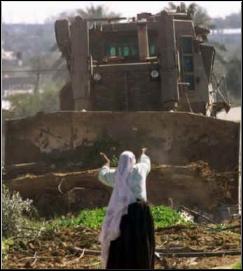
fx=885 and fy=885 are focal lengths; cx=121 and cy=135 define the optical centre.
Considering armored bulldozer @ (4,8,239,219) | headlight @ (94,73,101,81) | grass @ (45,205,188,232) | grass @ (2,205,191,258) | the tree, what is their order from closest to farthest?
grass @ (2,205,191,258) → grass @ (45,205,188,232) → armored bulldozer @ (4,8,239,219) → headlight @ (94,73,101,81) → the tree

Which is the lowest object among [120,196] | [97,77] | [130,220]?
[130,220]

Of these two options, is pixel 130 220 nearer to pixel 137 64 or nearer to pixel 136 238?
pixel 136 238

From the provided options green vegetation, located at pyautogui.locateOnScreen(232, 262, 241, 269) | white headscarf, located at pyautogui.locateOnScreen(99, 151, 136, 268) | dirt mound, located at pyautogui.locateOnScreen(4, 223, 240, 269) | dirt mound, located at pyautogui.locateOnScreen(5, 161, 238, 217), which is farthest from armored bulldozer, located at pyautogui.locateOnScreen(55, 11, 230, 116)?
white headscarf, located at pyautogui.locateOnScreen(99, 151, 136, 268)

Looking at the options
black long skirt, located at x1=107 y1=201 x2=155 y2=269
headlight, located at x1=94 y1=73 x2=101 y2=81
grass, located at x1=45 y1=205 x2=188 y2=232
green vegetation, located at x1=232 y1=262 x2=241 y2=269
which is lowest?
grass, located at x1=45 y1=205 x2=188 y2=232

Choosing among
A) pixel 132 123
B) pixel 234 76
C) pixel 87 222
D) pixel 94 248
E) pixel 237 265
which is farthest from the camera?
pixel 234 76

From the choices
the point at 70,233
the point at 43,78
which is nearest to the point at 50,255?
the point at 70,233

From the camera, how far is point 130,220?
296 inches

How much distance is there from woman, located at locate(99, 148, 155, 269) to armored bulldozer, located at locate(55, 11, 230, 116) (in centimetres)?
994

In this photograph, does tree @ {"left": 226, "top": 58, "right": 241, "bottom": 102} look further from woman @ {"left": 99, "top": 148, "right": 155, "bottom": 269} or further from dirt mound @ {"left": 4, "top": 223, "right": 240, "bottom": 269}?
woman @ {"left": 99, "top": 148, "right": 155, "bottom": 269}

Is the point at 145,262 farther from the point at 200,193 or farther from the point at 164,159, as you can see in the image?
the point at 164,159

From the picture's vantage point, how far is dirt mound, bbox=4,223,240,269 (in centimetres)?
891

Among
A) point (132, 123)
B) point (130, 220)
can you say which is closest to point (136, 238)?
point (130, 220)

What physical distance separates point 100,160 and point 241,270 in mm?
7749

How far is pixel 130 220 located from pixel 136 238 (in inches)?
6.3
